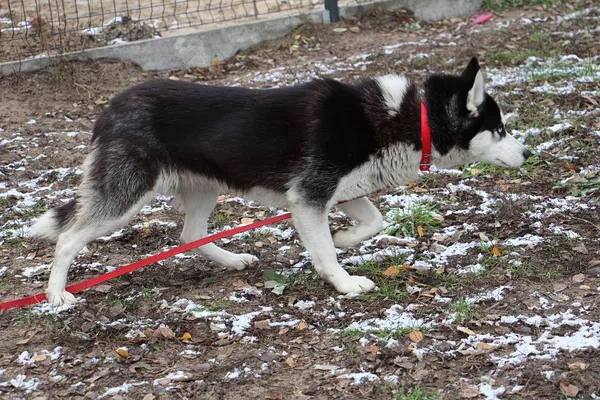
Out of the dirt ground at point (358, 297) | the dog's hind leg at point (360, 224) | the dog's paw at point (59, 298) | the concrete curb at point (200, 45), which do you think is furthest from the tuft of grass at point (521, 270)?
the concrete curb at point (200, 45)

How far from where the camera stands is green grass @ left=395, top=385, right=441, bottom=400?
11.6 ft

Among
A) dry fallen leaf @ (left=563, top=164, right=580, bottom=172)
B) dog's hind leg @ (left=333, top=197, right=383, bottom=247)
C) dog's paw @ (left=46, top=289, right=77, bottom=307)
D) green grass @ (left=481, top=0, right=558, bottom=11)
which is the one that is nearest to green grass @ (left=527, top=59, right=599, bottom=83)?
dry fallen leaf @ (left=563, top=164, right=580, bottom=172)

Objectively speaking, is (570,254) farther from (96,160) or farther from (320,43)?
(320,43)

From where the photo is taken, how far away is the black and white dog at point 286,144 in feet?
15.2

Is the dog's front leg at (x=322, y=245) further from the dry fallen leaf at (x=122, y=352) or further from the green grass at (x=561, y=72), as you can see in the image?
the green grass at (x=561, y=72)

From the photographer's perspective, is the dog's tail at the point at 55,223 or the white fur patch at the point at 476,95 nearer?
the white fur patch at the point at 476,95

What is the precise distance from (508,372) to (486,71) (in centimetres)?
584

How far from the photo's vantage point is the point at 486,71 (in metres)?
8.94

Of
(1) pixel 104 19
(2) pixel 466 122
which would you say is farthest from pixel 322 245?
(1) pixel 104 19

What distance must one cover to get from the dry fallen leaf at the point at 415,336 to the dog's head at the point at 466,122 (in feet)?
3.99

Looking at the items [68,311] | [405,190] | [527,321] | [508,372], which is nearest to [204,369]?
[68,311]

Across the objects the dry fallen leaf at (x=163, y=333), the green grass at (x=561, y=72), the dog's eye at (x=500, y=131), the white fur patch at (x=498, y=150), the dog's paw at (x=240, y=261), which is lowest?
the dog's paw at (x=240, y=261)

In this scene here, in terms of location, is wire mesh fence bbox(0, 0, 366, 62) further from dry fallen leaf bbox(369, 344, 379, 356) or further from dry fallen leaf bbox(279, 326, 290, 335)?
dry fallen leaf bbox(369, 344, 379, 356)

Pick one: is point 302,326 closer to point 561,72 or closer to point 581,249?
point 581,249
